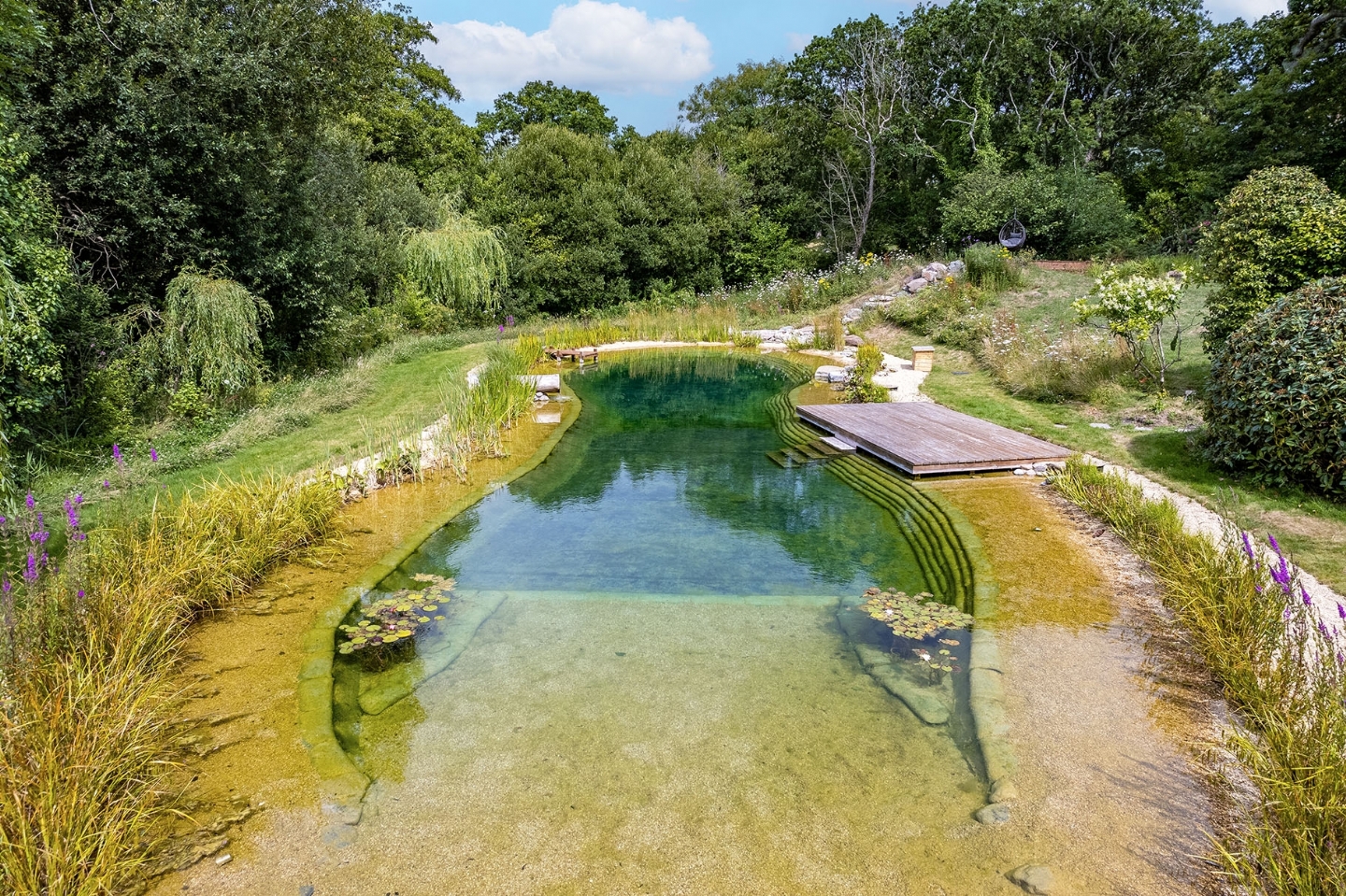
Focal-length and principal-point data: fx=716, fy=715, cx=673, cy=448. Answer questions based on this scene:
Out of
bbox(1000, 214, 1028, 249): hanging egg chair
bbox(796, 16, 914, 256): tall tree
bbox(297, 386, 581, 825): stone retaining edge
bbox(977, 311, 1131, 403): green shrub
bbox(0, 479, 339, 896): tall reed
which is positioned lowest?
bbox(297, 386, 581, 825): stone retaining edge

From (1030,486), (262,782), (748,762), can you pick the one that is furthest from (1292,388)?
(262,782)

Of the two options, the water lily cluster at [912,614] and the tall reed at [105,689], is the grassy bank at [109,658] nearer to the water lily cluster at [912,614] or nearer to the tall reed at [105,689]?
the tall reed at [105,689]

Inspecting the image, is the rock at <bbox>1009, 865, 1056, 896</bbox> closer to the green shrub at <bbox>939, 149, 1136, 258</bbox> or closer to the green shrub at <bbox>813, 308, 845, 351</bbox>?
the green shrub at <bbox>813, 308, 845, 351</bbox>

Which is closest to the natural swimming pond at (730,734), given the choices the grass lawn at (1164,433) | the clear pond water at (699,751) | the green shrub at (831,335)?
the clear pond water at (699,751)

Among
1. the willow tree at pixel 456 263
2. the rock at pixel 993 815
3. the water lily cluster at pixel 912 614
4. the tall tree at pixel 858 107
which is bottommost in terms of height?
the rock at pixel 993 815

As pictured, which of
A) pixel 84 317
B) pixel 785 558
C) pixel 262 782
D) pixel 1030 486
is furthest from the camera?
pixel 84 317

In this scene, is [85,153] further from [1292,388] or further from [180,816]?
[1292,388]

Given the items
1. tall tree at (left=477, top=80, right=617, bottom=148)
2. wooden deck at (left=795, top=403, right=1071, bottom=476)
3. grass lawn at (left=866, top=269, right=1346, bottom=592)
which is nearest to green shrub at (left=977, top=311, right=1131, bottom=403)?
grass lawn at (left=866, top=269, right=1346, bottom=592)
